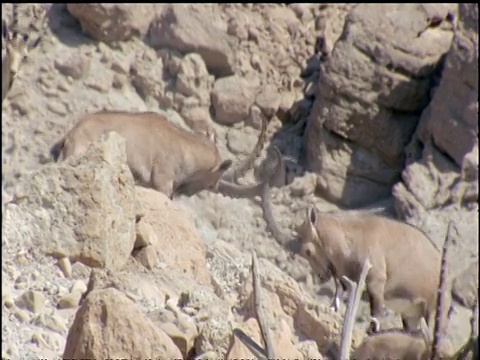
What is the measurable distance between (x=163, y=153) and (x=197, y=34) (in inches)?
150

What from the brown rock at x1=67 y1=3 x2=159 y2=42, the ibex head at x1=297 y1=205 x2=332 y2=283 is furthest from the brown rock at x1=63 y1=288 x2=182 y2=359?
the brown rock at x1=67 y1=3 x2=159 y2=42

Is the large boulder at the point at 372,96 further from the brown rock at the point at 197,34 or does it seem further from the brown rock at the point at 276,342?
the brown rock at the point at 276,342

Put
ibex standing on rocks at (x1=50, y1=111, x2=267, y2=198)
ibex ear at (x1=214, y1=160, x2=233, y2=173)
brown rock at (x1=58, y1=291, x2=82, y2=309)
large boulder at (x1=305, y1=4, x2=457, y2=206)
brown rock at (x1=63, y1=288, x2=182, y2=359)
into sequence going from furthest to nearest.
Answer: large boulder at (x1=305, y1=4, x2=457, y2=206)
ibex ear at (x1=214, y1=160, x2=233, y2=173)
ibex standing on rocks at (x1=50, y1=111, x2=267, y2=198)
brown rock at (x1=58, y1=291, x2=82, y2=309)
brown rock at (x1=63, y1=288, x2=182, y2=359)

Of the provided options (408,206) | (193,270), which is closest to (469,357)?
(193,270)

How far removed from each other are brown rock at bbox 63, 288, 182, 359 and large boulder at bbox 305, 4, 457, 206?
1045 centimetres

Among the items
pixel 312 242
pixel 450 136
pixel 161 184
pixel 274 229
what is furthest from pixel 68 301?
pixel 450 136

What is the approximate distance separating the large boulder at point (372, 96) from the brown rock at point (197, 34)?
4.40 feet

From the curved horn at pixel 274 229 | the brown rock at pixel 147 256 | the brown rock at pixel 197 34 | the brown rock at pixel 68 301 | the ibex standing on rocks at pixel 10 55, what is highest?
the ibex standing on rocks at pixel 10 55

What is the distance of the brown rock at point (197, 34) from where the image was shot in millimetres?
17281

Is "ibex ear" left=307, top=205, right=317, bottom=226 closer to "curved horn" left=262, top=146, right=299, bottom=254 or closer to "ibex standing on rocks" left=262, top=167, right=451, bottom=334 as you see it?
"ibex standing on rocks" left=262, top=167, right=451, bottom=334

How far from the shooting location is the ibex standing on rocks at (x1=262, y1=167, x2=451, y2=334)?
1195 cm

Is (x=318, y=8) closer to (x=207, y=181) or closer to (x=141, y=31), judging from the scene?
(x=141, y=31)

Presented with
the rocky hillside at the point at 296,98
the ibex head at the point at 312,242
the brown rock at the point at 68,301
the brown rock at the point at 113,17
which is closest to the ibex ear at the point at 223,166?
the rocky hillside at the point at 296,98

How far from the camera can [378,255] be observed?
11984mm
